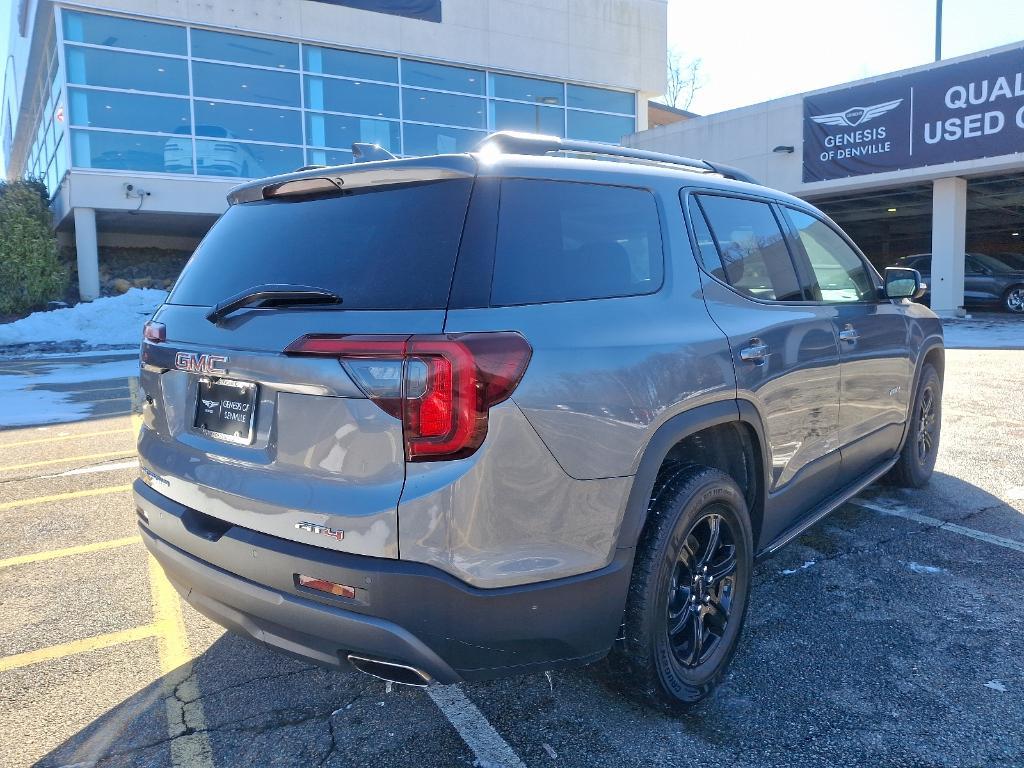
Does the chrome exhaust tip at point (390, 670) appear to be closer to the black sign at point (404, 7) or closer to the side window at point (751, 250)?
the side window at point (751, 250)

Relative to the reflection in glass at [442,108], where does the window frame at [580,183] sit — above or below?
below

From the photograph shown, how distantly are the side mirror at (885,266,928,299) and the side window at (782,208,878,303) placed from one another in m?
0.11

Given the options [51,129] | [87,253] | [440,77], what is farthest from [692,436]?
[51,129]

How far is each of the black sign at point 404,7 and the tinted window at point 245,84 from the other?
2.62m

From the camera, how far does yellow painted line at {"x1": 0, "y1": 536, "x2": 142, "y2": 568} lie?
412 centimetres

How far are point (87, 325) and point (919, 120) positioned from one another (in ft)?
63.7

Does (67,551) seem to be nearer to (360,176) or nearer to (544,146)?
(360,176)

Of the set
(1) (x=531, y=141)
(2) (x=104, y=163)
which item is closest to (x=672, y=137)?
(2) (x=104, y=163)

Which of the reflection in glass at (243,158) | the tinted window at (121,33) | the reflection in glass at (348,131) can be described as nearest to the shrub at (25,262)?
the reflection in glass at (243,158)

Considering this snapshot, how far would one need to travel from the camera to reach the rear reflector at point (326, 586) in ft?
6.85

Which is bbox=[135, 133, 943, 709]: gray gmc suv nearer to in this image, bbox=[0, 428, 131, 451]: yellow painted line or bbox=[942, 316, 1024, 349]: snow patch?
bbox=[0, 428, 131, 451]: yellow painted line

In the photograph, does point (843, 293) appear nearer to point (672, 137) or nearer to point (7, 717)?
point (7, 717)

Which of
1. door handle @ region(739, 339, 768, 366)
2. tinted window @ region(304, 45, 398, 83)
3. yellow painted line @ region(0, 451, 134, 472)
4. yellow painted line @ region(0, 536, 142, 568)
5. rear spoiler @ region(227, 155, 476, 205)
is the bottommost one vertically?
yellow painted line @ region(0, 536, 142, 568)

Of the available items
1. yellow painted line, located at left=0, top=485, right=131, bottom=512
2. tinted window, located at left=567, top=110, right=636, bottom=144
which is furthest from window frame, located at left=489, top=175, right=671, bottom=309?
tinted window, located at left=567, top=110, right=636, bottom=144
